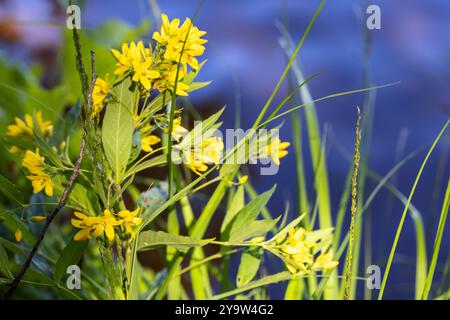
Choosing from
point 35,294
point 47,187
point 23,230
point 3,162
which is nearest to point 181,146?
point 47,187

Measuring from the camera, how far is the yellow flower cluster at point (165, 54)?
643 mm

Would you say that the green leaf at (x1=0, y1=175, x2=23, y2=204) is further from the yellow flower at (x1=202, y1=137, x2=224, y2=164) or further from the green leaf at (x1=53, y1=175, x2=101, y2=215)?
the yellow flower at (x1=202, y1=137, x2=224, y2=164)

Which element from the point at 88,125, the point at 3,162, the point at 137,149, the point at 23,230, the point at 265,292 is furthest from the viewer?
the point at 3,162

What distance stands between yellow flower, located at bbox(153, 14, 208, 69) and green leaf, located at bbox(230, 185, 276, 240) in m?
0.22

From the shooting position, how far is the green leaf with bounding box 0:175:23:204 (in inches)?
26.7

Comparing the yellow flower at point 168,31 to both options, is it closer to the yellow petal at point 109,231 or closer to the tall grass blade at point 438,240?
the yellow petal at point 109,231

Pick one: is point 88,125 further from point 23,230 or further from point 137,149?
point 23,230

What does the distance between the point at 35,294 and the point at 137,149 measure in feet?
1.38

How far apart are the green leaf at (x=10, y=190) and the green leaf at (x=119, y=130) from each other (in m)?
0.12

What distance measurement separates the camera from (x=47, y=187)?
2.20ft

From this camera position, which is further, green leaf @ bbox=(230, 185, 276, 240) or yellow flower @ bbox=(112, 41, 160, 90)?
green leaf @ bbox=(230, 185, 276, 240)

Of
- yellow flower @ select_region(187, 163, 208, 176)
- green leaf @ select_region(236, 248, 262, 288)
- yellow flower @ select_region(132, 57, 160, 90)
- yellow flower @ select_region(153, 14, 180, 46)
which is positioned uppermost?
yellow flower @ select_region(153, 14, 180, 46)

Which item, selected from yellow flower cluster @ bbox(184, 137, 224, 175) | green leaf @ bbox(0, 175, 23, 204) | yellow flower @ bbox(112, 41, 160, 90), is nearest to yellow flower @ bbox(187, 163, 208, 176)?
yellow flower cluster @ bbox(184, 137, 224, 175)

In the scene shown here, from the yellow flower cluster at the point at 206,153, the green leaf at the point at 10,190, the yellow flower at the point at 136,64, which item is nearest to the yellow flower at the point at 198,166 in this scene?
the yellow flower cluster at the point at 206,153
